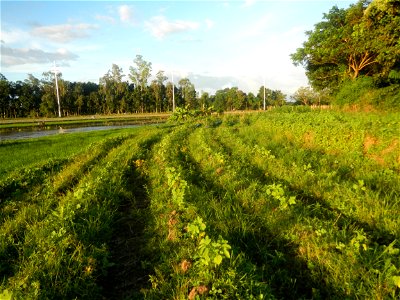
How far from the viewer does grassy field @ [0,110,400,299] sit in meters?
3.27

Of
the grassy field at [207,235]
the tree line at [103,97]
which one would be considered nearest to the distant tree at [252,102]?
the tree line at [103,97]

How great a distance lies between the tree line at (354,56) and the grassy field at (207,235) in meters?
19.9

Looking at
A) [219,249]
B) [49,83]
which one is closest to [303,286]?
[219,249]

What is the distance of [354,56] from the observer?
29359 mm

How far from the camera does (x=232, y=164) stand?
8664 mm

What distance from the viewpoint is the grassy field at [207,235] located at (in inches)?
129

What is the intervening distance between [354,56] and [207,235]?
3282cm

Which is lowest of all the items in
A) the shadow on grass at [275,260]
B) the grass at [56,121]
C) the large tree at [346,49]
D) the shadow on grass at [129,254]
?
the shadow on grass at [129,254]

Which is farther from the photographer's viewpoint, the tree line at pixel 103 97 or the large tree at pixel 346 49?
the tree line at pixel 103 97

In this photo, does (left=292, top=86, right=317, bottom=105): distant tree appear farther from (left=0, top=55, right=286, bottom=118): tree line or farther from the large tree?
the large tree

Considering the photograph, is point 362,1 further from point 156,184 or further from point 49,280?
point 49,280

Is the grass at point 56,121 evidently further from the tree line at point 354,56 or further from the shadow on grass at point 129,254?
the shadow on grass at point 129,254

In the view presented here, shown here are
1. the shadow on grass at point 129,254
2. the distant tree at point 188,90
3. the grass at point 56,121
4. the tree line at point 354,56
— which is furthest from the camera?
the distant tree at point 188,90

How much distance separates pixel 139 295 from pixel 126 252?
122 centimetres
